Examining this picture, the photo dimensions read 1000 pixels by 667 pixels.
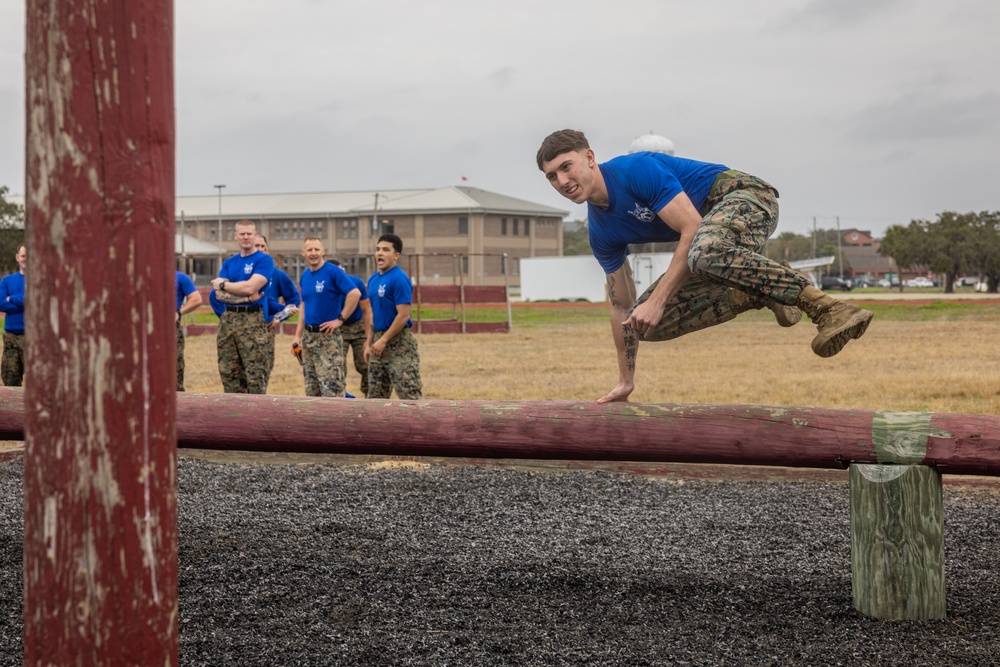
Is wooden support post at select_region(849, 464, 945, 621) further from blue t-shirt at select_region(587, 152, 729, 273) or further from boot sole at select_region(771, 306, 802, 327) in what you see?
blue t-shirt at select_region(587, 152, 729, 273)

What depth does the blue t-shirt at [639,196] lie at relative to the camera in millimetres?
4289

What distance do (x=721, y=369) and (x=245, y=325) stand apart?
8.03m

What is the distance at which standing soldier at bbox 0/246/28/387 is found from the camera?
32.3ft

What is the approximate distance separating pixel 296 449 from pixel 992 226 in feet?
221

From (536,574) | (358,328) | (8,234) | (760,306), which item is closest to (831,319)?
(760,306)

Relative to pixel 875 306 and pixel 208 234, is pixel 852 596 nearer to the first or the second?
pixel 875 306

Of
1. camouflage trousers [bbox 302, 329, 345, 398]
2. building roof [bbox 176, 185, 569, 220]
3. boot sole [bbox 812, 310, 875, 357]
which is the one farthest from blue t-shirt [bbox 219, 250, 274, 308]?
building roof [bbox 176, 185, 569, 220]

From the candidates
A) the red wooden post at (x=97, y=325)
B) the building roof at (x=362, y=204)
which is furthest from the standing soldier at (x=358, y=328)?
the building roof at (x=362, y=204)

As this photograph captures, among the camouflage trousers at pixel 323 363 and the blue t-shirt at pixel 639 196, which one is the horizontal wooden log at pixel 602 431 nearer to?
the blue t-shirt at pixel 639 196

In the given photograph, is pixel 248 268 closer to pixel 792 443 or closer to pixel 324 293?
pixel 324 293

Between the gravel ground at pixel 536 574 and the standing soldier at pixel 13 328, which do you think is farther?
the standing soldier at pixel 13 328

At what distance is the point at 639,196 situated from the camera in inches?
170

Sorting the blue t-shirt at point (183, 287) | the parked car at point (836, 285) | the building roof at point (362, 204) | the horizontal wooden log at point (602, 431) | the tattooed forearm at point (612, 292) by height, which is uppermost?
the building roof at point (362, 204)

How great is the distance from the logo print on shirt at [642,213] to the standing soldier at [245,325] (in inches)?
211
